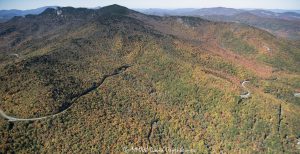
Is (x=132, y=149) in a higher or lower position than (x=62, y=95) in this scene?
lower

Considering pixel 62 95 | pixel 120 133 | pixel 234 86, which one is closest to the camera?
pixel 120 133

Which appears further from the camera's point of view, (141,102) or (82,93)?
(141,102)

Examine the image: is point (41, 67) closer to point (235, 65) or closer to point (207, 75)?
point (207, 75)

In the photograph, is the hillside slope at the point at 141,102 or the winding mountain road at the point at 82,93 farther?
the hillside slope at the point at 141,102

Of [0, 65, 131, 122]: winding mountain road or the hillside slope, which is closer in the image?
[0, 65, 131, 122]: winding mountain road

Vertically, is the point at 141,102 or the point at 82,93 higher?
the point at 82,93

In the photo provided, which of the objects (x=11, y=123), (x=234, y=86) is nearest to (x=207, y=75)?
(x=234, y=86)

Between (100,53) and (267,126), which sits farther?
(100,53)

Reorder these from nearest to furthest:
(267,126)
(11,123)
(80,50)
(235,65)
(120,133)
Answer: (11,123), (120,133), (267,126), (80,50), (235,65)
